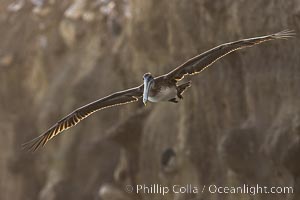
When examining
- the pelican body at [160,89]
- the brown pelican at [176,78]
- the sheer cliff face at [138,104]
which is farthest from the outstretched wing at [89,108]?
the sheer cliff face at [138,104]

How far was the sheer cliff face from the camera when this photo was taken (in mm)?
13516

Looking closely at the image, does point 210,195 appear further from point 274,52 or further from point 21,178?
point 21,178

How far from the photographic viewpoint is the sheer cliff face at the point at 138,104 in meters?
13.5

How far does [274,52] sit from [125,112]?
6248mm

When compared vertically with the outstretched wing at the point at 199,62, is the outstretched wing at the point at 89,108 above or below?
below

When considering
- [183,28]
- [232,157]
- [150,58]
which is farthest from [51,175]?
[232,157]

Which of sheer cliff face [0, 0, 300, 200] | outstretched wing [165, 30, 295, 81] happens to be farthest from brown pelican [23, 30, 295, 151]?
sheer cliff face [0, 0, 300, 200]

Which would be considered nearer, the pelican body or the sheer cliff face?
the pelican body

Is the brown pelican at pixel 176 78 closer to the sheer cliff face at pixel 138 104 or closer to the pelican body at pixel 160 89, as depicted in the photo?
the pelican body at pixel 160 89

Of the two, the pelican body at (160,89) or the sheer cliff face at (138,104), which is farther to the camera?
the sheer cliff face at (138,104)

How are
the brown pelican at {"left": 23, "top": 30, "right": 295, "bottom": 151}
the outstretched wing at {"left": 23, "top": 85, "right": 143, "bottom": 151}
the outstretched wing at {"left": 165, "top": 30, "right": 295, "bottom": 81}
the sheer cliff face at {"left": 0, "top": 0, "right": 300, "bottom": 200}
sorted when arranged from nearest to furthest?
1. the brown pelican at {"left": 23, "top": 30, "right": 295, "bottom": 151}
2. the outstretched wing at {"left": 165, "top": 30, "right": 295, "bottom": 81}
3. the outstretched wing at {"left": 23, "top": 85, "right": 143, "bottom": 151}
4. the sheer cliff face at {"left": 0, "top": 0, "right": 300, "bottom": 200}

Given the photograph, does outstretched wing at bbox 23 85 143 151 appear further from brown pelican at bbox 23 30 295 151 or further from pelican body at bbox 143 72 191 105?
pelican body at bbox 143 72 191 105

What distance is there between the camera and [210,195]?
14.5m

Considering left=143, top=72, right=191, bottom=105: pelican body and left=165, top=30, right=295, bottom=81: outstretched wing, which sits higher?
left=165, top=30, right=295, bottom=81: outstretched wing
